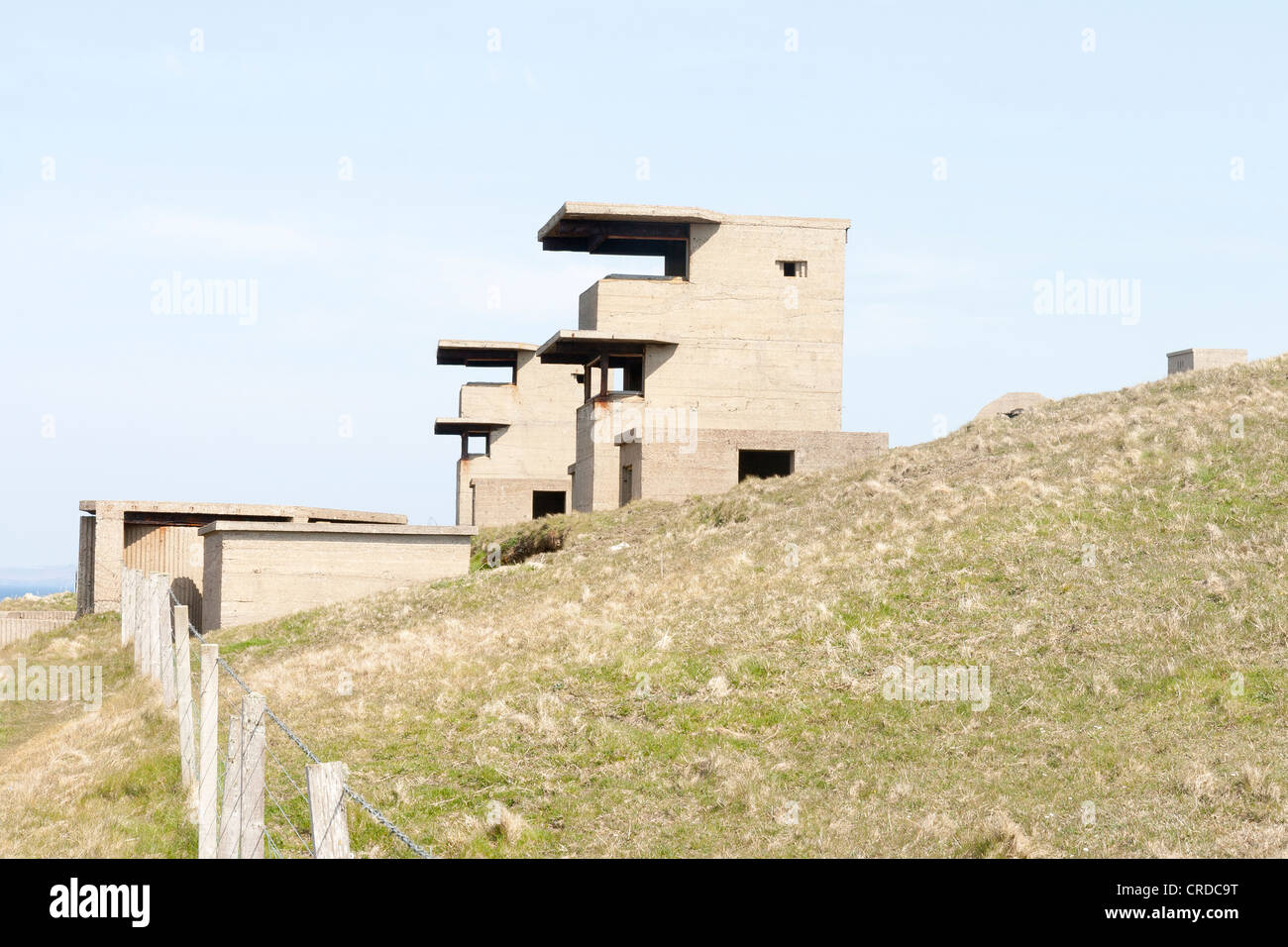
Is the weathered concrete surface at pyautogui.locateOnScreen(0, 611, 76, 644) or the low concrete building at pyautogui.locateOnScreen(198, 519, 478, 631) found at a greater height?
the low concrete building at pyautogui.locateOnScreen(198, 519, 478, 631)

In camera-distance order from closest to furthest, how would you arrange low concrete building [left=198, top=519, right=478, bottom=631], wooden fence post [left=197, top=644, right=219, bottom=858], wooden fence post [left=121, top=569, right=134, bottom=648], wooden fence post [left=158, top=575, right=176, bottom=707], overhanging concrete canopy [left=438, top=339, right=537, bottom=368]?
wooden fence post [left=197, top=644, right=219, bottom=858]
wooden fence post [left=158, top=575, right=176, bottom=707]
wooden fence post [left=121, top=569, right=134, bottom=648]
low concrete building [left=198, top=519, right=478, bottom=631]
overhanging concrete canopy [left=438, top=339, right=537, bottom=368]

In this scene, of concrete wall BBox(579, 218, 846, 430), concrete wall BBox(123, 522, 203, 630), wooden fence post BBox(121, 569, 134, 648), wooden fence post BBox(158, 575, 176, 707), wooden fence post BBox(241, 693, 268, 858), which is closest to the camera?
wooden fence post BBox(241, 693, 268, 858)

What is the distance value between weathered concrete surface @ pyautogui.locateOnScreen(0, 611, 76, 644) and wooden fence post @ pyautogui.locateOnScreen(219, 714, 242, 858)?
2589cm

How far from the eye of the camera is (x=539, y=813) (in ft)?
48.4

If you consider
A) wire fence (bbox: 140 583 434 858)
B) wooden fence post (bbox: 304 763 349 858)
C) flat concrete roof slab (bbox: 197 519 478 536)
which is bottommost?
wire fence (bbox: 140 583 434 858)

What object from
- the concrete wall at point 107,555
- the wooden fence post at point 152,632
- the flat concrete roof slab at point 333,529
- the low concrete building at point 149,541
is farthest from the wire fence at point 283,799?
the low concrete building at point 149,541

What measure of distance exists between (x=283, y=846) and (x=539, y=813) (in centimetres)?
313

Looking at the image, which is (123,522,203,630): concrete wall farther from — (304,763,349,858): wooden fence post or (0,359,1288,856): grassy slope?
(304,763,349,858): wooden fence post

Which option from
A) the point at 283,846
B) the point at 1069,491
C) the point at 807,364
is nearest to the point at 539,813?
the point at 283,846

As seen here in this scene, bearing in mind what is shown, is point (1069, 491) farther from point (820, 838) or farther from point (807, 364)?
point (807, 364)

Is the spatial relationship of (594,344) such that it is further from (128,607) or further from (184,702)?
(184,702)

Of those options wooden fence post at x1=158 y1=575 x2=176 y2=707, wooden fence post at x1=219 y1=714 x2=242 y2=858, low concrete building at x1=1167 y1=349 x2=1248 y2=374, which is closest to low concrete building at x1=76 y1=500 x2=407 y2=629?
wooden fence post at x1=158 y1=575 x2=176 y2=707

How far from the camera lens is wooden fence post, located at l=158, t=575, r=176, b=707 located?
55.2 feet

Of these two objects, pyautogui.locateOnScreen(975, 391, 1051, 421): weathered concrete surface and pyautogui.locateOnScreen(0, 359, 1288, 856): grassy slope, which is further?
pyautogui.locateOnScreen(975, 391, 1051, 421): weathered concrete surface
